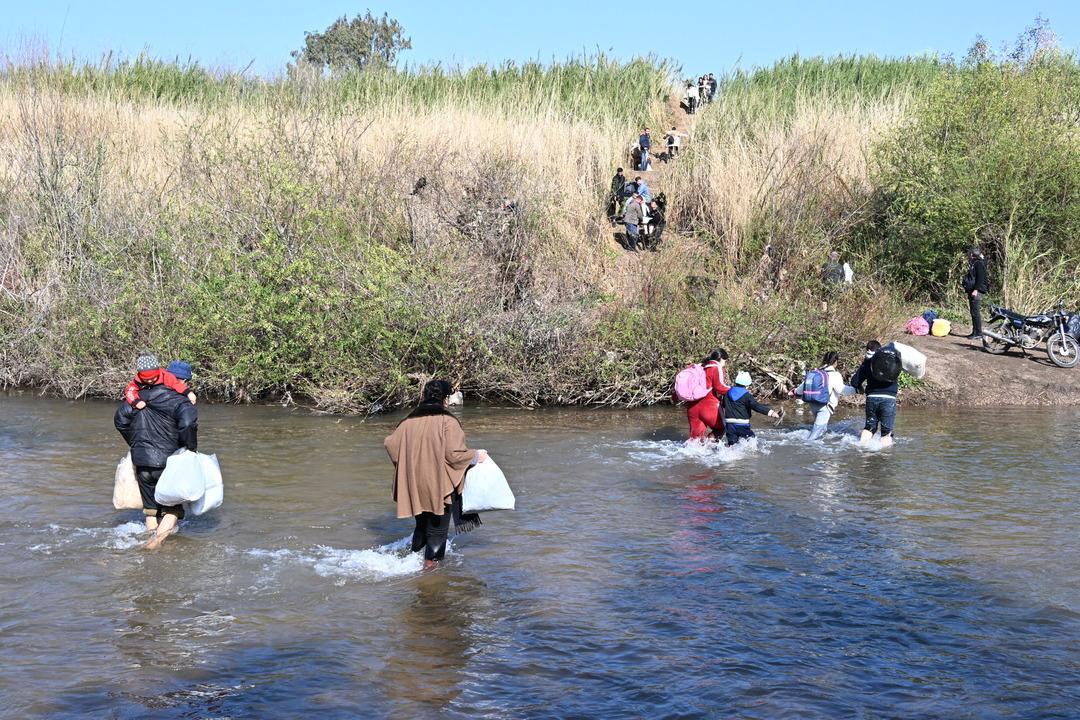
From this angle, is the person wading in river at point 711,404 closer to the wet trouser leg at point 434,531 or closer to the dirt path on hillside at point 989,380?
the dirt path on hillside at point 989,380

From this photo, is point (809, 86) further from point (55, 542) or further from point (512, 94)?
point (55, 542)

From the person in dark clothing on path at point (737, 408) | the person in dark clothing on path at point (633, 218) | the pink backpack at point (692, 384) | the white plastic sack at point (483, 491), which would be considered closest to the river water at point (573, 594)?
the person in dark clothing on path at point (737, 408)

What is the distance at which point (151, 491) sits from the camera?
9.59 m

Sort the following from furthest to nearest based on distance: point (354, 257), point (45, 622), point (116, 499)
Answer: point (354, 257)
point (116, 499)
point (45, 622)

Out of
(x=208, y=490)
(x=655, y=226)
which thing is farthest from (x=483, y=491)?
(x=655, y=226)

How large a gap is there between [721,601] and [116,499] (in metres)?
5.28

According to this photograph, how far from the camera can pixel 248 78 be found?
1209 inches

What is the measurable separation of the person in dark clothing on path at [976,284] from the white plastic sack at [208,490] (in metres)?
15.1

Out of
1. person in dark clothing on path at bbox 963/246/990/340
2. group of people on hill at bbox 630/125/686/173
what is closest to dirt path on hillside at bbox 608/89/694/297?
group of people on hill at bbox 630/125/686/173

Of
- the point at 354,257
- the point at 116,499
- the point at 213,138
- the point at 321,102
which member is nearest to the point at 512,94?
the point at 321,102

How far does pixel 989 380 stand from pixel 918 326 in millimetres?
1899

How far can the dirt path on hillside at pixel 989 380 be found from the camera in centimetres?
1875

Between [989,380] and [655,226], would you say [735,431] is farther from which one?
[655,226]

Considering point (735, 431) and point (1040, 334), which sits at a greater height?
point (1040, 334)
